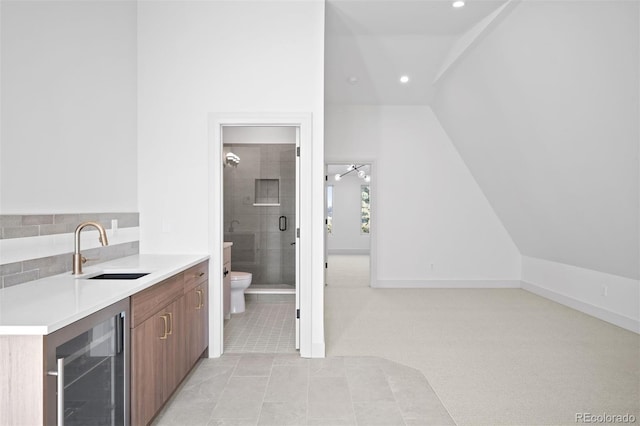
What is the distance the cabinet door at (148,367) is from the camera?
1754 millimetres

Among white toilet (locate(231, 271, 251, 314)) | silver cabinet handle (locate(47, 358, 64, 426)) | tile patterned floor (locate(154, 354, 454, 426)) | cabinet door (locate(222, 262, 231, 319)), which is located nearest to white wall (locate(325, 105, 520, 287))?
white toilet (locate(231, 271, 251, 314))

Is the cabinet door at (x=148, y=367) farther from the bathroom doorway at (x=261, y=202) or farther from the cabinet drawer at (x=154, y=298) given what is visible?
the bathroom doorway at (x=261, y=202)

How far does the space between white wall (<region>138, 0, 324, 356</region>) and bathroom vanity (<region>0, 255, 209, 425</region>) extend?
48cm

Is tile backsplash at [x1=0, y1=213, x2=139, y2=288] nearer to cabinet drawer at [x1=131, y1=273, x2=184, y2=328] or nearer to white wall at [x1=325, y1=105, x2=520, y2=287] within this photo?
cabinet drawer at [x1=131, y1=273, x2=184, y2=328]

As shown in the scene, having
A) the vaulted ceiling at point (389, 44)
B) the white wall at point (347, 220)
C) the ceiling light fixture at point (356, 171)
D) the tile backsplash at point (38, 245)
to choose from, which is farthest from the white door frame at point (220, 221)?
the white wall at point (347, 220)

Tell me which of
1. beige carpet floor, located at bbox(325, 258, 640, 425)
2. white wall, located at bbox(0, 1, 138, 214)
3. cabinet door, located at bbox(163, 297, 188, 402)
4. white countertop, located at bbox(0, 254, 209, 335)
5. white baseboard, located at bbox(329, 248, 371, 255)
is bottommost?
beige carpet floor, located at bbox(325, 258, 640, 425)

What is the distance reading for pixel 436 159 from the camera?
228 inches

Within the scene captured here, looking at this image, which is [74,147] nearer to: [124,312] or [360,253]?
[124,312]

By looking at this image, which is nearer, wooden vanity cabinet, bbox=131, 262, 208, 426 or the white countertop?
the white countertop

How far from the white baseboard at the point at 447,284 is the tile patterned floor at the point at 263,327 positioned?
6.01 feet

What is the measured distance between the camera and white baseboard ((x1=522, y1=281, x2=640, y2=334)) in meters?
3.68

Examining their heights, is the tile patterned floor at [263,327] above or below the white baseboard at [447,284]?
below

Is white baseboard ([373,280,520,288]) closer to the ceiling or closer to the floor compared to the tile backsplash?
closer to the floor

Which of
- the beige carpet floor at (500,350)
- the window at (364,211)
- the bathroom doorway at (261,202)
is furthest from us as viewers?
the window at (364,211)
